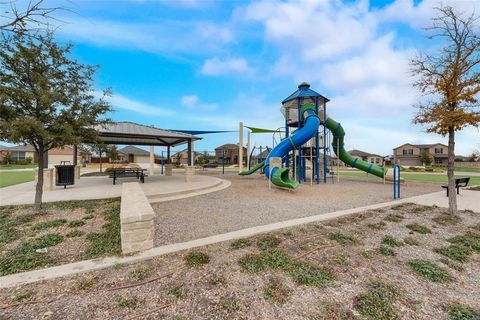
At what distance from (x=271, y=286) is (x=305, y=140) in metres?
10.6

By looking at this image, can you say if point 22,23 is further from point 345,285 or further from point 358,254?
point 358,254

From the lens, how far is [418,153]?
213ft

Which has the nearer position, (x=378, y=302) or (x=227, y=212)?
(x=378, y=302)

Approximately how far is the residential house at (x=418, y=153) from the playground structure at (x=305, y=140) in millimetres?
56218

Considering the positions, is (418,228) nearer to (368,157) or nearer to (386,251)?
(386,251)

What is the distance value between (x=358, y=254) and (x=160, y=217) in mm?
4660

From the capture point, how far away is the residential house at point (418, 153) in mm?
62188

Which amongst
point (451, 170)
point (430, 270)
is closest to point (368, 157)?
point (451, 170)

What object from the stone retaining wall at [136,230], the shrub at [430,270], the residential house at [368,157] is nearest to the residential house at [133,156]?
the stone retaining wall at [136,230]

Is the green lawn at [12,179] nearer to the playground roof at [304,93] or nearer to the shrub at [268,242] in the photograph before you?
the shrub at [268,242]

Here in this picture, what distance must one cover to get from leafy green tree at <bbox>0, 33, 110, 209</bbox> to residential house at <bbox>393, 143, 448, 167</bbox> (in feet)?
235

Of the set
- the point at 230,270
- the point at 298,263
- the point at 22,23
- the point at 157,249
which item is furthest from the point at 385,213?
the point at 22,23

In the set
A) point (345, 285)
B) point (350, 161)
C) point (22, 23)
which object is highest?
point (22, 23)

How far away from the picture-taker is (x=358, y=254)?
3.95 meters
